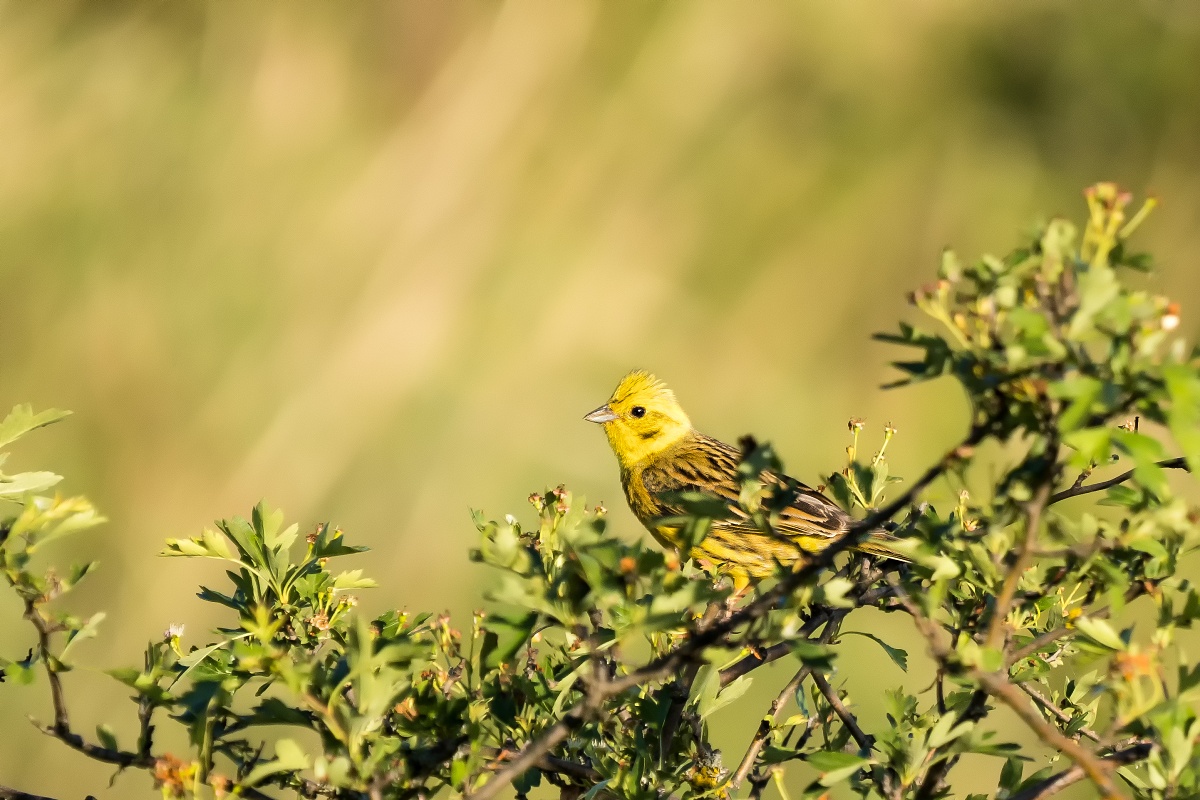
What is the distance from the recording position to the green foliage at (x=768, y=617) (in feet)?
3.58

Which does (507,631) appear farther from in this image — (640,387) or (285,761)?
(640,387)

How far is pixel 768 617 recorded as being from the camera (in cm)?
124

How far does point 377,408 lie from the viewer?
17.6 ft

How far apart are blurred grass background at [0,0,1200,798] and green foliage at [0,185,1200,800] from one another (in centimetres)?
301

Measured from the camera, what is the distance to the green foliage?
109cm

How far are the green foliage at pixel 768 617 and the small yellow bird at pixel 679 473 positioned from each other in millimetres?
1853

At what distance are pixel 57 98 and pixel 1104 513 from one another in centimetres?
451

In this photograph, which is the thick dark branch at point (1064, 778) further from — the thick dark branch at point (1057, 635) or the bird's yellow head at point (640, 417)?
the bird's yellow head at point (640, 417)

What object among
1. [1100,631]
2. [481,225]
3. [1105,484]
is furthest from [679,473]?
[1100,631]

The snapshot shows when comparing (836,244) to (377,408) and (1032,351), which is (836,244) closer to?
(377,408)

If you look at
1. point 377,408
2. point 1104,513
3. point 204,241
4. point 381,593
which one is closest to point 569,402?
point 377,408

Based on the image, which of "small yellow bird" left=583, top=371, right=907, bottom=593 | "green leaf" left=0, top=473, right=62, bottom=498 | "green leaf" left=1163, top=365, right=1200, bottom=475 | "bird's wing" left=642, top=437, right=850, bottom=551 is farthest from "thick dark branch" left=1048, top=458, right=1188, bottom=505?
"small yellow bird" left=583, top=371, right=907, bottom=593

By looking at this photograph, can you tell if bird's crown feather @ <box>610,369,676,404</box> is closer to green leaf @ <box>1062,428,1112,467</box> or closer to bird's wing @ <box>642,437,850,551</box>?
bird's wing @ <box>642,437,850,551</box>

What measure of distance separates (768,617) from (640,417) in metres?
3.19
